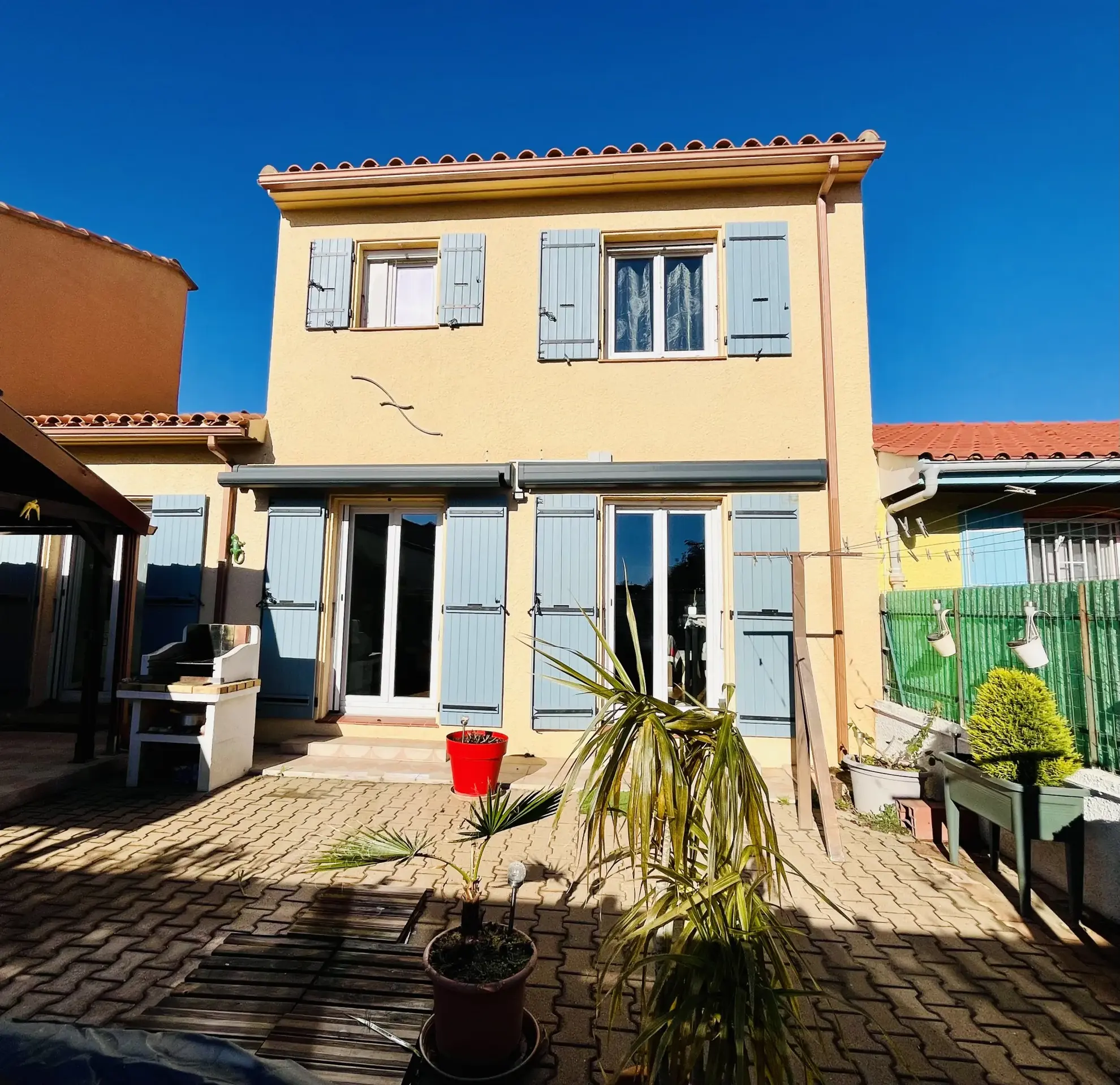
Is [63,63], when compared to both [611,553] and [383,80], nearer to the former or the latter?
[383,80]

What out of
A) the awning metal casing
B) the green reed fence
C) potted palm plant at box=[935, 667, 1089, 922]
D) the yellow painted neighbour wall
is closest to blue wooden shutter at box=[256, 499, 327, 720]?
the yellow painted neighbour wall

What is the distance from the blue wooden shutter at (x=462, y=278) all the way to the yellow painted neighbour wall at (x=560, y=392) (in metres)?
0.10

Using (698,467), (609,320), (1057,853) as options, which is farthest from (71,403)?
(1057,853)

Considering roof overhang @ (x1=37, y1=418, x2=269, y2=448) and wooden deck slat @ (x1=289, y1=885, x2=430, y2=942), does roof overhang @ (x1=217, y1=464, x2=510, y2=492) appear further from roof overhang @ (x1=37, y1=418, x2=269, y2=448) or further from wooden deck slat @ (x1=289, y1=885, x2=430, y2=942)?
wooden deck slat @ (x1=289, y1=885, x2=430, y2=942)

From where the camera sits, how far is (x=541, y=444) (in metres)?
6.31

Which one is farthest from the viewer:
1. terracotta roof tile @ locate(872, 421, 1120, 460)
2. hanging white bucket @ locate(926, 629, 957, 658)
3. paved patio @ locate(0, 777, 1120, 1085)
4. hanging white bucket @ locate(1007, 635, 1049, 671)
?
terracotta roof tile @ locate(872, 421, 1120, 460)

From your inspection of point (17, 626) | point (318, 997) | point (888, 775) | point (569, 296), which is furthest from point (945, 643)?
point (17, 626)

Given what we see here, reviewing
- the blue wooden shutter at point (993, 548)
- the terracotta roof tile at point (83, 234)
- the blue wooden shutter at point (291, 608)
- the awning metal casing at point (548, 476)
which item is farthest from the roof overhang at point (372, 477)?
the terracotta roof tile at point (83, 234)

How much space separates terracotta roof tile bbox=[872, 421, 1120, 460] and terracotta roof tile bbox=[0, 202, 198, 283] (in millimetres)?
10828

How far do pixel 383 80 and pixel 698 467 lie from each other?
23.0 feet

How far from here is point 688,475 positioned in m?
5.88

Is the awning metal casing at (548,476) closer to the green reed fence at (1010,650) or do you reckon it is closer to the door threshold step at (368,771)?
the green reed fence at (1010,650)

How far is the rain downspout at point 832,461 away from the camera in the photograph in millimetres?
5777

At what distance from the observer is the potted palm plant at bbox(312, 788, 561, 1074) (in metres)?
1.97
